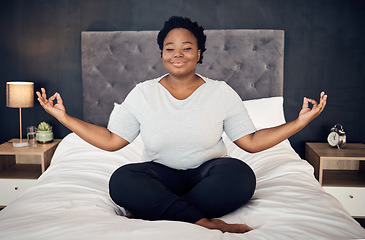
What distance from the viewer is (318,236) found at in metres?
1.04

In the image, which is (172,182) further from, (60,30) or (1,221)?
(60,30)

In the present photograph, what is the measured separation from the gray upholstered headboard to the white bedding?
0.99 m

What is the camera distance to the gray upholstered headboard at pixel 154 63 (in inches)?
108

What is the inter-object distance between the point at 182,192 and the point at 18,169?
74.6 inches

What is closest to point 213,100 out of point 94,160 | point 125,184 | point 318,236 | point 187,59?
point 187,59

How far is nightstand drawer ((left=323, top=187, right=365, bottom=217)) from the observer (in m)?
2.33

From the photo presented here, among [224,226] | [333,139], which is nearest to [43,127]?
[224,226]

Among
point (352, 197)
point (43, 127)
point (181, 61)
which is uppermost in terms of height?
point (181, 61)

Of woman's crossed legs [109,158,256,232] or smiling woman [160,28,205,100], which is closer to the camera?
woman's crossed legs [109,158,256,232]

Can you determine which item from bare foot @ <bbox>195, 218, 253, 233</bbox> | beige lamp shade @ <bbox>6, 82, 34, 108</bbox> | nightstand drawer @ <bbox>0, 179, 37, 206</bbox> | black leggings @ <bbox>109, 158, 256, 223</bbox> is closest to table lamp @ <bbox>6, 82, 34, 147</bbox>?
beige lamp shade @ <bbox>6, 82, 34, 108</bbox>

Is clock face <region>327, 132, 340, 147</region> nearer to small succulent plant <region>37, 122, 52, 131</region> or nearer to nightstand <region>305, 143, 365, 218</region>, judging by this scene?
nightstand <region>305, 143, 365, 218</region>

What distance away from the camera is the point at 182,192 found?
142cm

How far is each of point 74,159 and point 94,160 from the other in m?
0.14

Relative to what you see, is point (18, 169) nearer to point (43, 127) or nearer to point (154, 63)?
point (43, 127)
